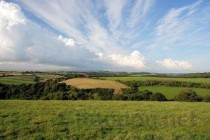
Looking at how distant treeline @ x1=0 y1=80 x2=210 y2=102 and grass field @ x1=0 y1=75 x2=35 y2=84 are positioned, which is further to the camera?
grass field @ x1=0 y1=75 x2=35 y2=84

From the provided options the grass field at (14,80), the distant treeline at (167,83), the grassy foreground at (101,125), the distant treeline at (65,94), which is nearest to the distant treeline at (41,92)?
the distant treeline at (65,94)

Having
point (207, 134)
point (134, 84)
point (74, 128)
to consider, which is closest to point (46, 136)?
point (74, 128)

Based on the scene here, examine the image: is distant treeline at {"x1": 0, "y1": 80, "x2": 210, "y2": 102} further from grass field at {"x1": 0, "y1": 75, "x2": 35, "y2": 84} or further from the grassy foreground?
the grassy foreground

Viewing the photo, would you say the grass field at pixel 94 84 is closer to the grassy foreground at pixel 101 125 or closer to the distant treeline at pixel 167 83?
the distant treeline at pixel 167 83

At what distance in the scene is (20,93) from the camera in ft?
197

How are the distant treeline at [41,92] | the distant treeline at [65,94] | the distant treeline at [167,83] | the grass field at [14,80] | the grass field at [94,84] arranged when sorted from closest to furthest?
the distant treeline at [65,94] → the distant treeline at [41,92] → the grass field at [14,80] → the grass field at [94,84] → the distant treeline at [167,83]

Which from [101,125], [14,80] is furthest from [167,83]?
[101,125]

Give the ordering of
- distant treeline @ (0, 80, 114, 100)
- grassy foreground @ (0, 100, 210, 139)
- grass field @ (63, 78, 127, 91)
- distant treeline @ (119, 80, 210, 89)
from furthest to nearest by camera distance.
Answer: distant treeline @ (119, 80, 210, 89)
grass field @ (63, 78, 127, 91)
distant treeline @ (0, 80, 114, 100)
grassy foreground @ (0, 100, 210, 139)

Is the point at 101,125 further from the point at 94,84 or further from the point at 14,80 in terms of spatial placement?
the point at 14,80

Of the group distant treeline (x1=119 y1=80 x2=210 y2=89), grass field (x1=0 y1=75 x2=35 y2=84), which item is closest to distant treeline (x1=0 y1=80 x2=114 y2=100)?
grass field (x1=0 y1=75 x2=35 y2=84)

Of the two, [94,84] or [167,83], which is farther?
[167,83]

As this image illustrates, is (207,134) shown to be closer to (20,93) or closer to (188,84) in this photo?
(20,93)

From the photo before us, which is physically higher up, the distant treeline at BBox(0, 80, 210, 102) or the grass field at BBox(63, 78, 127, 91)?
the grass field at BBox(63, 78, 127, 91)

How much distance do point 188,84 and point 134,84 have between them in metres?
17.5
